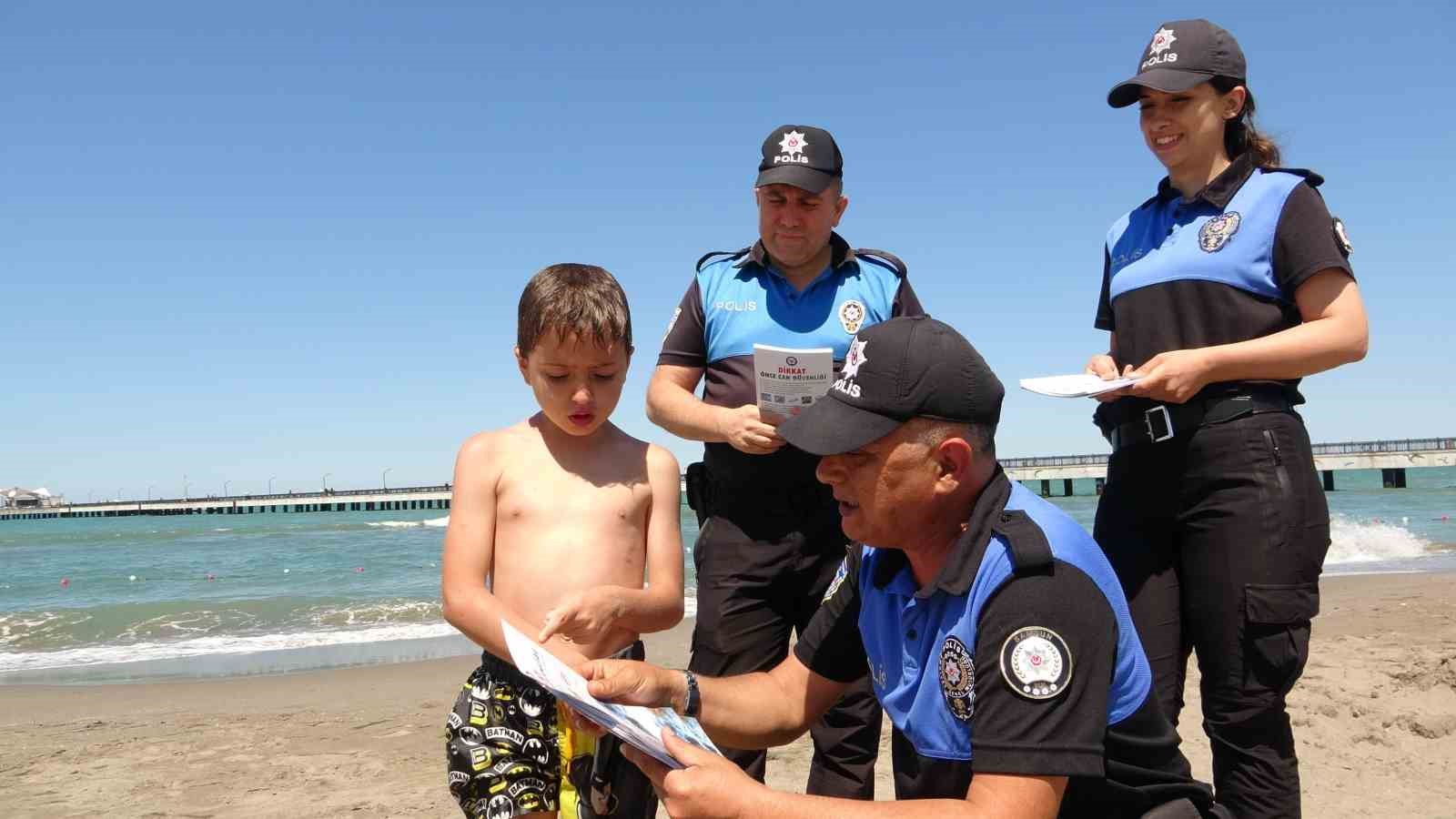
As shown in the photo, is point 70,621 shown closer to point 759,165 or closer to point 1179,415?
point 759,165

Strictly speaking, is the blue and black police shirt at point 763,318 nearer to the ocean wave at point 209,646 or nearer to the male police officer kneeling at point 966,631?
the male police officer kneeling at point 966,631

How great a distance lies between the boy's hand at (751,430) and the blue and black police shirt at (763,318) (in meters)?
0.17

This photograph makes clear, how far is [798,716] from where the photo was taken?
7.93 feet

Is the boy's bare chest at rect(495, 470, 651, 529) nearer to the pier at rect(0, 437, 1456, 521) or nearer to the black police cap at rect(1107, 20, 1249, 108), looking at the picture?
the black police cap at rect(1107, 20, 1249, 108)

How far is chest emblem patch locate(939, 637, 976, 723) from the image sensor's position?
5.93 ft

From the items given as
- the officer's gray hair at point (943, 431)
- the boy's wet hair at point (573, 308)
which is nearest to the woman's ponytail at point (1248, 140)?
the officer's gray hair at point (943, 431)

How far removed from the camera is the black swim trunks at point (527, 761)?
2.59m

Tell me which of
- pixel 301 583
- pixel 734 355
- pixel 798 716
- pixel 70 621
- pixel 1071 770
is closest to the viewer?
pixel 1071 770

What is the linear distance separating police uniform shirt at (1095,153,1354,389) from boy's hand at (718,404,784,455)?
3.60 feet

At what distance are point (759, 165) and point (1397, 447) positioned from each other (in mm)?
76095

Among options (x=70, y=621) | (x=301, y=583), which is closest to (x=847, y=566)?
(x=70, y=621)

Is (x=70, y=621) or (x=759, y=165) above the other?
(x=759, y=165)

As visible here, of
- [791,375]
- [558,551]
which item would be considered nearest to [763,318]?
[791,375]

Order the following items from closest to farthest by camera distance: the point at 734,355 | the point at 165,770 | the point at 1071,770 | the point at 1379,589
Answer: the point at 1071,770 → the point at 734,355 → the point at 165,770 → the point at 1379,589
